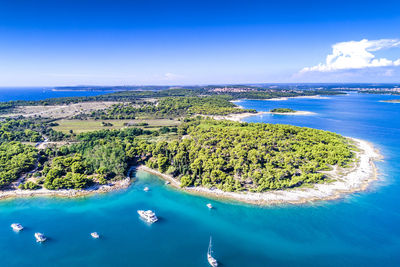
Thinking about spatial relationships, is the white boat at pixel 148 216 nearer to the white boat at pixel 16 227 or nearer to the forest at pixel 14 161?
the white boat at pixel 16 227

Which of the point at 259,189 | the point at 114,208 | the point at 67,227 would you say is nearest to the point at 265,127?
the point at 259,189

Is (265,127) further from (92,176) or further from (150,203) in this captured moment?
(92,176)

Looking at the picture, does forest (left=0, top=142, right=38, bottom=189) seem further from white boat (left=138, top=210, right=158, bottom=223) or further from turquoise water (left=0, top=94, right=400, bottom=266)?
white boat (left=138, top=210, right=158, bottom=223)

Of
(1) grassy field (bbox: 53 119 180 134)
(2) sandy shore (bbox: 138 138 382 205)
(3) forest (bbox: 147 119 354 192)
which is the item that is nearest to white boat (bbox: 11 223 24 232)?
(2) sandy shore (bbox: 138 138 382 205)

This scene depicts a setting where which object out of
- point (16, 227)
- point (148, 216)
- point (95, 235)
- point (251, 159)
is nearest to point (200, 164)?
point (251, 159)

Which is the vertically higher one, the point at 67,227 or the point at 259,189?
the point at 259,189
